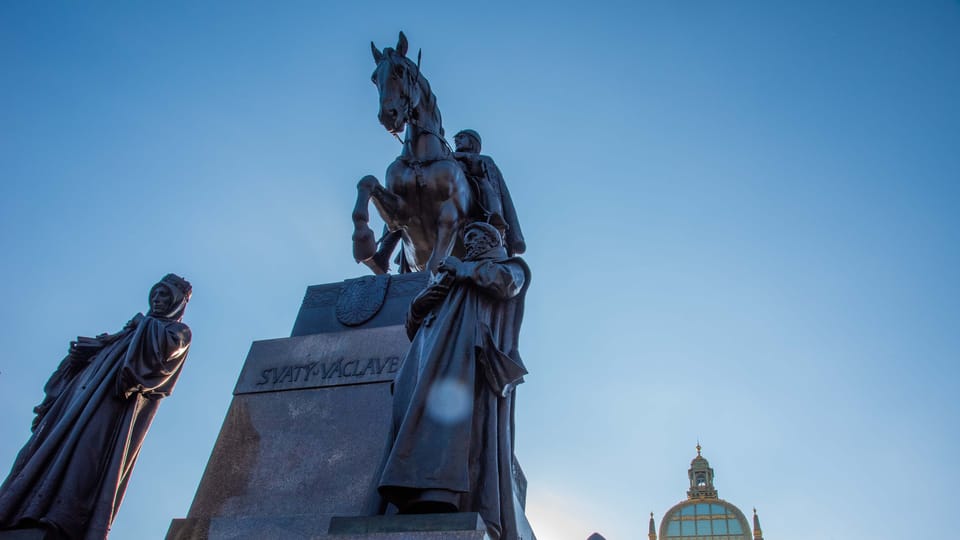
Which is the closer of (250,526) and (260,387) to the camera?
(250,526)

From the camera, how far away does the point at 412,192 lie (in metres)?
9.34

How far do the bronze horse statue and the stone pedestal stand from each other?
1.36 m

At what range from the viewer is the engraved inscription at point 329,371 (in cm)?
670

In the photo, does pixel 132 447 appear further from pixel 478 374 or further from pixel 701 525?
pixel 701 525

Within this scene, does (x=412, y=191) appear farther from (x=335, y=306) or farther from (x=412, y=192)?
(x=335, y=306)

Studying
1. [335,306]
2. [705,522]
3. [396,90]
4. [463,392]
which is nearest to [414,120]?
[396,90]

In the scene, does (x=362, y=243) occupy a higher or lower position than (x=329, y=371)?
higher

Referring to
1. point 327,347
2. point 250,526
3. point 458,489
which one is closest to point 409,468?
point 458,489

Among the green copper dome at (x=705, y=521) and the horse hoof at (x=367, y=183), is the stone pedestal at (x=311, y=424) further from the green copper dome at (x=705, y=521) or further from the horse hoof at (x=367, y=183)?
the green copper dome at (x=705, y=521)

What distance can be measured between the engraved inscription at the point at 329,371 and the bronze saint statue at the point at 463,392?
108 centimetres

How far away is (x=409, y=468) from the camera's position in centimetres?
434

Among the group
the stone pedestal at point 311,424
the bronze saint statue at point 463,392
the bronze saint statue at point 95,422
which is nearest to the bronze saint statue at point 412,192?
the stone pedestal at point 311,424

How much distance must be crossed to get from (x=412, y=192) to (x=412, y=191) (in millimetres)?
12

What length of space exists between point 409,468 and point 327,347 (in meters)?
2.99
